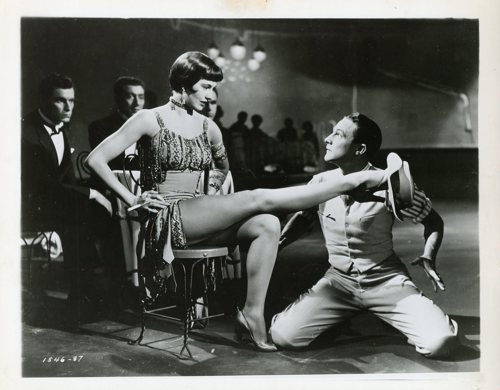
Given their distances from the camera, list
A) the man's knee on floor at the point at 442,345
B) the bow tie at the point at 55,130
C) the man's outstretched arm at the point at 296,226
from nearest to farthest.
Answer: the man's knee on floor at the point at 442,345
the man's outstretched arm at the point at 296,226
the bow tie at the point at 55,130

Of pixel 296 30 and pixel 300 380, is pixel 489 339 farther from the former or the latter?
pixel 296 30

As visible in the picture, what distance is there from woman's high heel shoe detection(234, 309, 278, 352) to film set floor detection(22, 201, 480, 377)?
4 centimetres

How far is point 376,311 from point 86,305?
1916 millimetres

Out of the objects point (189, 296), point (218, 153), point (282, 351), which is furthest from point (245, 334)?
point (218, 153)

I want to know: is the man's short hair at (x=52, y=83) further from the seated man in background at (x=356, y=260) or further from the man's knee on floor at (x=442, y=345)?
the man's knee on floor at (x=442, y=345)

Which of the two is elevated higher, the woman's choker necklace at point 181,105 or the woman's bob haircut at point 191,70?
the woman's bob haircut at point 191,70

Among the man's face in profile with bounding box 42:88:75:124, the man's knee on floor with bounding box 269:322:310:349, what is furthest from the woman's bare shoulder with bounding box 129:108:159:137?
the man's knee on floor with bounding box 269:322:310:349

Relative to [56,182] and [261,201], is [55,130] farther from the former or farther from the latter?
[261,201]

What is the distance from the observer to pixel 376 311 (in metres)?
3.45

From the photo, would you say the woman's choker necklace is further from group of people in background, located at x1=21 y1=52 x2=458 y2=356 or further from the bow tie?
the bow tie

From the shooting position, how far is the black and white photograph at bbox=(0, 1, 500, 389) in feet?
11.1

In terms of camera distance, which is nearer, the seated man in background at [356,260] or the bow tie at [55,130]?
the seated man in background at [356,260]

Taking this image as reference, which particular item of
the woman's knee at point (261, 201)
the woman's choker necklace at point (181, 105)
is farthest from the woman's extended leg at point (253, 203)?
the woman's choker necklace at point (181, 105)

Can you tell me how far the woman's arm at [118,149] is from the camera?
3400 millimetres
